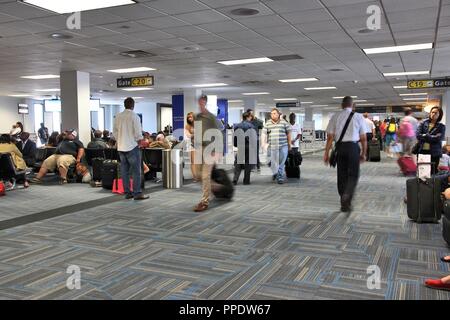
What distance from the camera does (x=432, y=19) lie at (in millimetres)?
6688

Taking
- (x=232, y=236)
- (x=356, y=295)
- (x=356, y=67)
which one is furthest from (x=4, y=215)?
(x=356, y=67)

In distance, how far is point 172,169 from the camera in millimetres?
8523

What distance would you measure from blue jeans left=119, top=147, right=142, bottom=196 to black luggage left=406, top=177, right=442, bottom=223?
4.20 m

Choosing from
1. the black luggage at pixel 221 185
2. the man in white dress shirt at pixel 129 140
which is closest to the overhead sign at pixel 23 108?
the man in white dress shirt at pixel 129 140

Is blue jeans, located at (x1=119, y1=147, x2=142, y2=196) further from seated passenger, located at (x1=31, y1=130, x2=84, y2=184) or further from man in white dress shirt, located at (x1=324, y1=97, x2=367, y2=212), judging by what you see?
man in white dress shirt, located at (x1=324, y1=97, x2=367, y2=212)

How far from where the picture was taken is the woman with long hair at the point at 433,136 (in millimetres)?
6656

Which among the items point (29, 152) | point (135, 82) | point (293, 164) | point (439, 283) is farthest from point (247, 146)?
point (439, 283)

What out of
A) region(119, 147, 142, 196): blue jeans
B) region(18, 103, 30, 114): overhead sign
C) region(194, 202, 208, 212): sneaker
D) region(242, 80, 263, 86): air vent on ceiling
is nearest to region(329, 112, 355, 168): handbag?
region(194, 202, 208, 212): sneaker

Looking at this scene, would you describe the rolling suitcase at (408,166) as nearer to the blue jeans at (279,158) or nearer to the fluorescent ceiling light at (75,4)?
the blue jeans at (279,158)

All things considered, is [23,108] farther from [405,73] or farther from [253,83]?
[405,73]

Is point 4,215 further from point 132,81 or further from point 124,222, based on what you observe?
point 132,81

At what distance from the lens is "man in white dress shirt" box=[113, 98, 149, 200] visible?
7.00m

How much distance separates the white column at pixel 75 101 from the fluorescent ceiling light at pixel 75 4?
6.69 metres

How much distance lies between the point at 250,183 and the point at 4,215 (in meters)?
4.93
